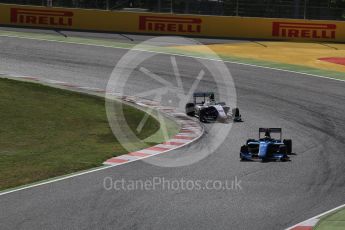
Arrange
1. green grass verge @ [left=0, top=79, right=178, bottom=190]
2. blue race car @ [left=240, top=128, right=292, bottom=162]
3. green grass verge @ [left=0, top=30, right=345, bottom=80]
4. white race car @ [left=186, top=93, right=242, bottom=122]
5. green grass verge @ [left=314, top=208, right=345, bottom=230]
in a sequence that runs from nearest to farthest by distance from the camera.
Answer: green grass verge @ [left=314, top=208, right=345, bottom=230] → green grass verge @ [left=0, top=79, right=178, bottom=190] → blue race car @ [left=240, top=128, right=292, bottom=162] → white race car @ [left=186, top=93, right=242, bottom=122] → green grass verge @ [left=0, top=30, right=345, bottom=80]

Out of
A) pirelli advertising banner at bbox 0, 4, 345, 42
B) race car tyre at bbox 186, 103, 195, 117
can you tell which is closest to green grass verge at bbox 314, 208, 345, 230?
race car tyre at bbox 186, 103, 195, 117

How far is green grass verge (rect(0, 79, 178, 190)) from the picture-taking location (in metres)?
16.7

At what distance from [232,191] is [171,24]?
28410 millimetres

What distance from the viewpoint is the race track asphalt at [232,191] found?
12.9 meters

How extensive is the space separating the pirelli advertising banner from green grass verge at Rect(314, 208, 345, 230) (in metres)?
29.6

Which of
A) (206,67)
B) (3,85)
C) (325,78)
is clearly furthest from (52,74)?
(325,78)

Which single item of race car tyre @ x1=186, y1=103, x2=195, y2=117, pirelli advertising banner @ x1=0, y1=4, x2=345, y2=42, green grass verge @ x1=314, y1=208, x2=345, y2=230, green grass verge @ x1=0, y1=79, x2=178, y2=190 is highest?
pirelli advertising banner @ x1=0, y1=4, x2=345, y2=42

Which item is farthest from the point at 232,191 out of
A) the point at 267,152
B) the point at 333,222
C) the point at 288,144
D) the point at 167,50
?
the point at 167,50

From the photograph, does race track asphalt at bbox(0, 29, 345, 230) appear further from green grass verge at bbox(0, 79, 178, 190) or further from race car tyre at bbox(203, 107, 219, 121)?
green grass verge at bbox(0, 79, 178, 190)

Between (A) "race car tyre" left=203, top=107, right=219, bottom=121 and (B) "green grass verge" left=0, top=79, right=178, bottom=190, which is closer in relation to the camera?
(B) "green grass verge" left=0, top=79, right=178, bottom=190

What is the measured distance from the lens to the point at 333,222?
43.0 feet

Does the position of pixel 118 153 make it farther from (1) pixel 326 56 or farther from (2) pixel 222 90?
(1) pixel 326 56

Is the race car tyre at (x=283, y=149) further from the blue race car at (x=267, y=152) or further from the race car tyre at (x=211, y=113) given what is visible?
the race car tyre at (x=211, y=113)

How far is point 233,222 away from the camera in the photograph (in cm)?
1293
